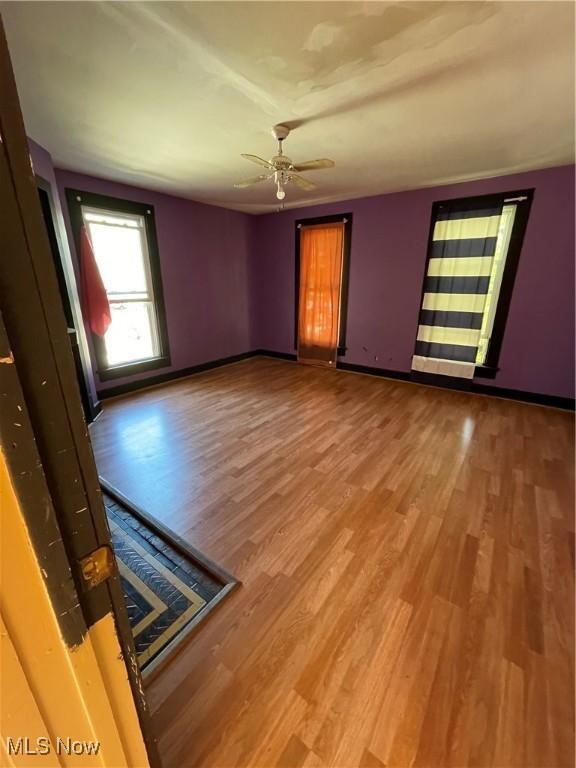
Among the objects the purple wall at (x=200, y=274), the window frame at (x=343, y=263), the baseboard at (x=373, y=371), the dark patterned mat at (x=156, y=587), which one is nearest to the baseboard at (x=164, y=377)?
the purple wall at (x=200, y=274)

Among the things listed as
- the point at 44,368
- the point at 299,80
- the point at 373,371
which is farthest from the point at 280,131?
the point at 373,371

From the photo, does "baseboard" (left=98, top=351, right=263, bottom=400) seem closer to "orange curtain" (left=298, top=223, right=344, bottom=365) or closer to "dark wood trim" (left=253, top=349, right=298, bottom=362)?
"dark wood trim" (left=253, top=349, right=298, bottom=362)

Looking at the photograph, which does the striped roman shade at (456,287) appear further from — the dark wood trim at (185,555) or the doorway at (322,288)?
the dark wood trim at (185,555)

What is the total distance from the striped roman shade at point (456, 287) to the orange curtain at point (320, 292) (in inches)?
51.9

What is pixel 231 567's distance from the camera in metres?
1.64

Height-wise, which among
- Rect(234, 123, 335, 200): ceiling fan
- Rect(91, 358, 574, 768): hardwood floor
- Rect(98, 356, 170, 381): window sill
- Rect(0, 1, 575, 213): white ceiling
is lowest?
Rect(91, 358, 574, 768): hardwood floor

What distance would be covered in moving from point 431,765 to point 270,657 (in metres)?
0.60

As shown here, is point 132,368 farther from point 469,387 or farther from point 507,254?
point 507,254

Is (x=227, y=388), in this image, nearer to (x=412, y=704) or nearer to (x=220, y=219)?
(x=220, y=219)

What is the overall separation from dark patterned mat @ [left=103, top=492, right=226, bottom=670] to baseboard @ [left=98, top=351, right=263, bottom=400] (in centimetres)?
239

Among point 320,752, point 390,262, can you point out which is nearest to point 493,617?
point 320,752

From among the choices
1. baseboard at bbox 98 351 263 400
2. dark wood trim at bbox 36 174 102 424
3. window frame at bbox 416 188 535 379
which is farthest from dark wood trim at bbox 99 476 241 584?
window frame at bbox 416 188 535 379

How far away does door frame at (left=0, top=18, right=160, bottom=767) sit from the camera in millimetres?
362

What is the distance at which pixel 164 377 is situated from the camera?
4.49 metres
